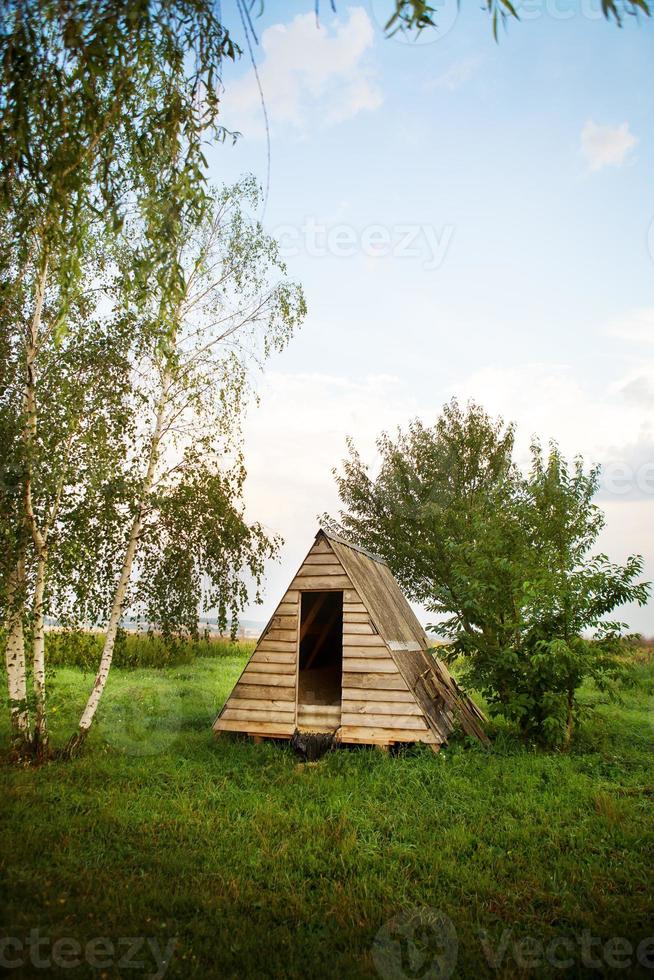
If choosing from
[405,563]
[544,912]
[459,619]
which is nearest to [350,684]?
[459,619]

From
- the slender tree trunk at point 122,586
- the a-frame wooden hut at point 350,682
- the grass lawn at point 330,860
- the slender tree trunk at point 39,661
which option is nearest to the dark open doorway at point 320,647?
the a-frame wooden hut at point 350,682

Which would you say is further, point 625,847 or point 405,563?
point 405,563

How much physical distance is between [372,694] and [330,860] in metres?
3.98

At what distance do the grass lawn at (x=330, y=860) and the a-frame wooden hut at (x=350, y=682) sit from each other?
49 centimetres

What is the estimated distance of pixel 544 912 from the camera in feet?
20.2

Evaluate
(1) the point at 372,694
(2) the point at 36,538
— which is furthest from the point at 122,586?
(1) the point at 372,694

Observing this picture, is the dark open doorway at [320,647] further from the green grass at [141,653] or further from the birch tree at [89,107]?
the birch tree at [89,107]

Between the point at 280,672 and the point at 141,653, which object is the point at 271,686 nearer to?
the point at 280,672

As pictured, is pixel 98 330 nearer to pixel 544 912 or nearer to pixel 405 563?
pixel 544 912

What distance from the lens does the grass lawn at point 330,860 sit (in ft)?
17.6

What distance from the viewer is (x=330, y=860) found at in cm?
712

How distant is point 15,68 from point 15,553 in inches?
274

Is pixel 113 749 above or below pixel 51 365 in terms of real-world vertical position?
below

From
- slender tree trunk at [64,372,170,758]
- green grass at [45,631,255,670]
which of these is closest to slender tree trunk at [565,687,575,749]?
slender tree trunk at [64,372,170,758]
